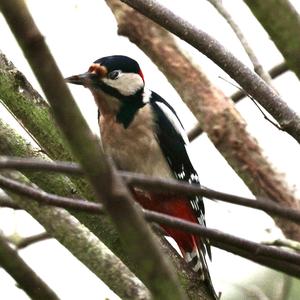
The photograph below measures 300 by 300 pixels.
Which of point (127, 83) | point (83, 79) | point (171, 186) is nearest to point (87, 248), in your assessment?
point (171, 186)

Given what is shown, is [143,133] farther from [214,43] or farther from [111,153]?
[214,43]

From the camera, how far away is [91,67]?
358cm

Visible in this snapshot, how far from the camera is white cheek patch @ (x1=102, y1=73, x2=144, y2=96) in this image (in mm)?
3646

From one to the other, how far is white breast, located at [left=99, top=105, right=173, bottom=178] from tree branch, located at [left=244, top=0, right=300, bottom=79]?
6.80ft

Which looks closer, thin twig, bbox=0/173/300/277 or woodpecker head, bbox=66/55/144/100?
thin twig, bbox=0/173/300/277

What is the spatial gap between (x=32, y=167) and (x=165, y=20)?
1.01 m

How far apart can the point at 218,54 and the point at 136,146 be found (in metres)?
1.54

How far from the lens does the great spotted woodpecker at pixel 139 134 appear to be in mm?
3541

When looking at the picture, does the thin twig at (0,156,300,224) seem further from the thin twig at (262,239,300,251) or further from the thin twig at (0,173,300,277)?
the thin twig at (262,239,300,251)

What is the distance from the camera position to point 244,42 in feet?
8.90

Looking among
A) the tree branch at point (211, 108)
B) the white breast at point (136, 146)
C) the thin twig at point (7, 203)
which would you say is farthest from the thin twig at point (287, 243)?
the white breast at point (136, 146)

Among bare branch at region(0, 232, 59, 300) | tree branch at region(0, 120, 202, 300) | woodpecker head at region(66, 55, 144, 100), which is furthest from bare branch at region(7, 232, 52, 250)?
bare branch at region(0, 232, 59, 300)

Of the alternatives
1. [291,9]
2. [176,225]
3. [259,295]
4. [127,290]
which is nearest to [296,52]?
[291,9]

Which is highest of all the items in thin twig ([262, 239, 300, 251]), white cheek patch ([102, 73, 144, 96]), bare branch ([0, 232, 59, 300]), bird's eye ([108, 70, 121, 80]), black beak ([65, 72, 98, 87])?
black beak ([65, 72, 98, 87])
